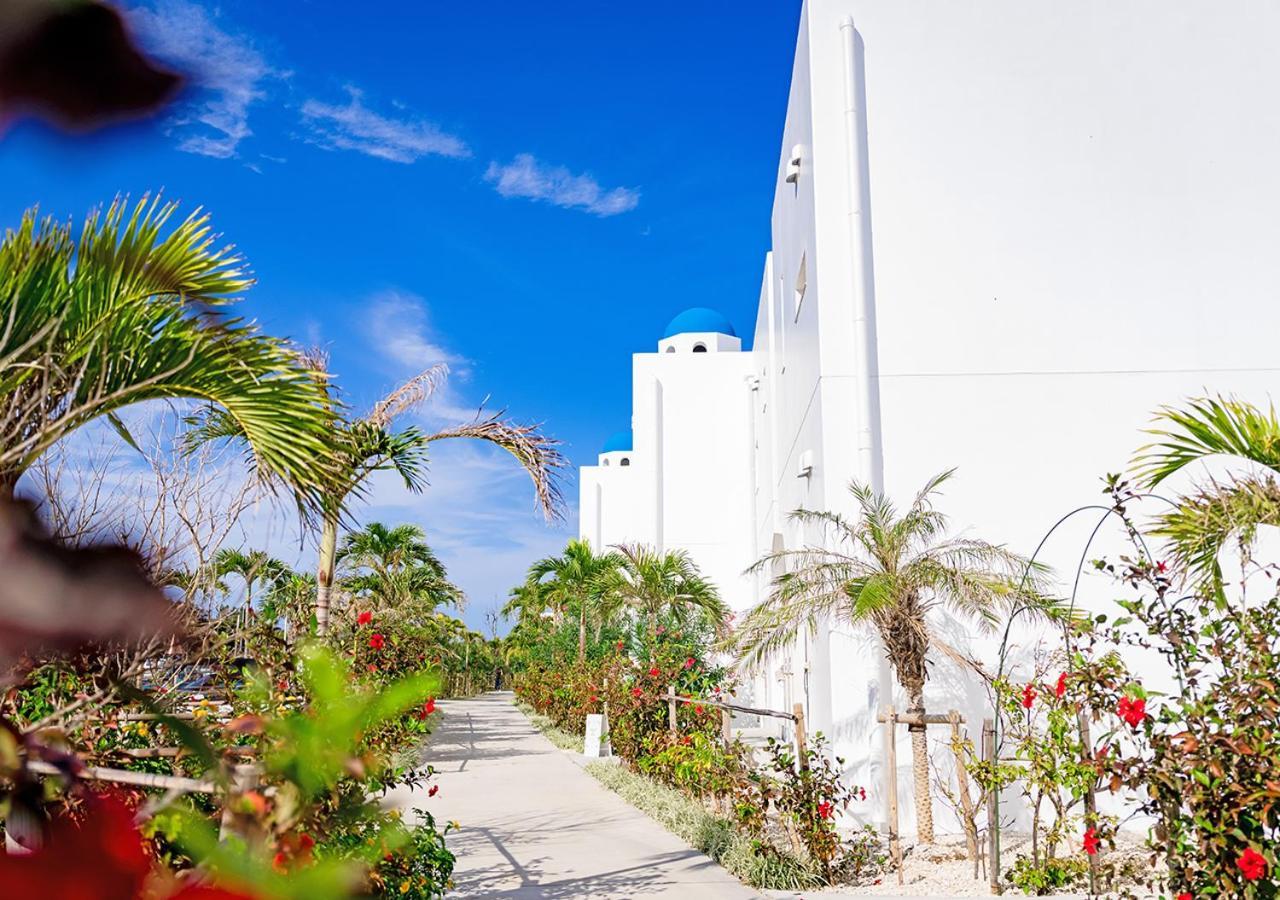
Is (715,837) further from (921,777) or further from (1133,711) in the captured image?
(1133,711)

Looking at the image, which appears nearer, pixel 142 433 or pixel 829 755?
pixel 142 433

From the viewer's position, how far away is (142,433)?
15.6 ft

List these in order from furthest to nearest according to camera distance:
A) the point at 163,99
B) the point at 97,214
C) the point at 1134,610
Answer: the point at 1134,610 < the point at 97,214 < the point at 163,99

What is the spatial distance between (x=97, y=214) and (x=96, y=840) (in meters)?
4.17

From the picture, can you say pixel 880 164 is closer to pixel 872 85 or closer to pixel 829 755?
pixel 872 85

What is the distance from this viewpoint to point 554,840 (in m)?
10.4

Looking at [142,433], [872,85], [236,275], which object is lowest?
[142,433]

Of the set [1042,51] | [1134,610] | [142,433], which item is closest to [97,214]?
[142,433]

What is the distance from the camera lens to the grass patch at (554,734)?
21369 mm

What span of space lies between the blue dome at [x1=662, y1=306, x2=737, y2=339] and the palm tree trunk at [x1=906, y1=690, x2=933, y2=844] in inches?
1055

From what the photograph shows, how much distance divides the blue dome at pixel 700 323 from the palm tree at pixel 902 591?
2504 cm

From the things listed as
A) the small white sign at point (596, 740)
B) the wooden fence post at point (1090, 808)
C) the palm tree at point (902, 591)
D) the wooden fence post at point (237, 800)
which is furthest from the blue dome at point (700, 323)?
the wooden fence post at point (237, 800)

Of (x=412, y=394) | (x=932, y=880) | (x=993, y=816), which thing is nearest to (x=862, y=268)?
(x=412, y=394)

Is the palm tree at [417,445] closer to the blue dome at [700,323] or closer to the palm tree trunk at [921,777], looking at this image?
A: the palm tree trunk at [921,777]
